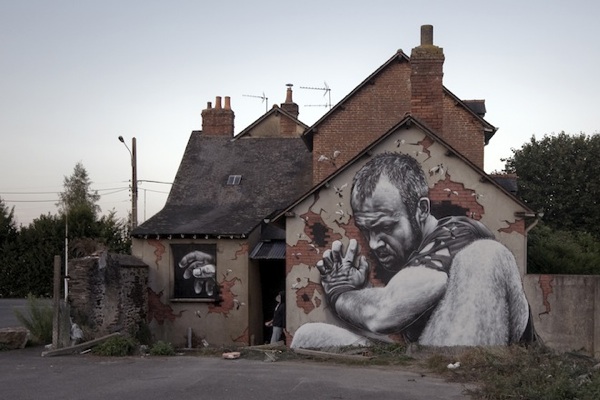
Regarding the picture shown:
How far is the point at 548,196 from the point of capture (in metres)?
46.9

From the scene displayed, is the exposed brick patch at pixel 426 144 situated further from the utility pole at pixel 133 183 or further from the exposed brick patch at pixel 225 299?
the utility pole at pixel 133 183

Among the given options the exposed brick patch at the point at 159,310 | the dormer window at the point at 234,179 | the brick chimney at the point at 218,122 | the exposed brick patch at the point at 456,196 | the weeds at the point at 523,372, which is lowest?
the weeds at the point at 523,372

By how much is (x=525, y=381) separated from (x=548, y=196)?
37.3 metres

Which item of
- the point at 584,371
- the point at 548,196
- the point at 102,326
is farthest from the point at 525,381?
the point at 548,196

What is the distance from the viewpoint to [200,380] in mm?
13211

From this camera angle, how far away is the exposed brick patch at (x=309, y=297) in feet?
58.2

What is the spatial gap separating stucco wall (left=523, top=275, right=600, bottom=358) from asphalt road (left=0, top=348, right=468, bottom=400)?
3817 mm

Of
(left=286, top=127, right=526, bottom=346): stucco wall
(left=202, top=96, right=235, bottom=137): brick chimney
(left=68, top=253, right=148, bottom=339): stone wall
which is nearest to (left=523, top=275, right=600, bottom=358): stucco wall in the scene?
(left=286, top=127, right=526, bottom=346): stucco wall

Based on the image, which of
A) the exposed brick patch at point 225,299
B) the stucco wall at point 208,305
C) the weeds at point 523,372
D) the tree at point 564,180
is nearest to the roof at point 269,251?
the stucco wall at point 208,305

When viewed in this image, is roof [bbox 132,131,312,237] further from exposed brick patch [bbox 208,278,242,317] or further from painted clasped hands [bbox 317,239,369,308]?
painted clasped hands [bbox 317,239,369,308]

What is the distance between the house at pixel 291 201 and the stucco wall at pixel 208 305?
0.10ft

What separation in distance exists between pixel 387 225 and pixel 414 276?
1362 mm

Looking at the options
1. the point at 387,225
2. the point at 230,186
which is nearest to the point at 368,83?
the point at 230,186

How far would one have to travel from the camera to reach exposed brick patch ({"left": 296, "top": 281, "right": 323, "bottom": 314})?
17734 mm
